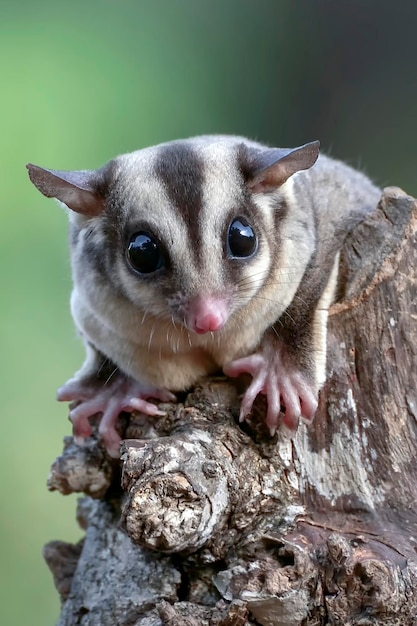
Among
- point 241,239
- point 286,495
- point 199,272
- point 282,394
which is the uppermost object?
point 241,239

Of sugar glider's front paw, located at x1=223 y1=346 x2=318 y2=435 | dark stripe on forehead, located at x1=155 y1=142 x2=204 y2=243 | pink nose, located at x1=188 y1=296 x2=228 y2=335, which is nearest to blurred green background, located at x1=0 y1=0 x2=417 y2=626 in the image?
dark stripe on forehead, located at x1=155 y1=142 x2=204 y2=243

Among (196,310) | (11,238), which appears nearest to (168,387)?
(196,310)

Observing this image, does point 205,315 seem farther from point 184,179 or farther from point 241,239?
point 184,179

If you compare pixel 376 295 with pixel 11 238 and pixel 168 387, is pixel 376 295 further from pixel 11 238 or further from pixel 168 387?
pixel 11 238

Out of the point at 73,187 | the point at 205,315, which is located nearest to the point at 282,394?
the point at 205,315

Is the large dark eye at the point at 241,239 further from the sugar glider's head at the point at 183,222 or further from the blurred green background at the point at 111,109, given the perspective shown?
the blurred green background at the point at 111,109

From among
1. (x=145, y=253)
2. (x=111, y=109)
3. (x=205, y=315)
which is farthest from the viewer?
(x=111, y=109)
